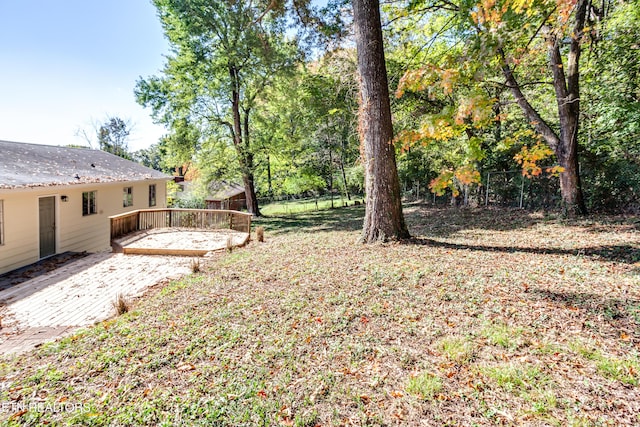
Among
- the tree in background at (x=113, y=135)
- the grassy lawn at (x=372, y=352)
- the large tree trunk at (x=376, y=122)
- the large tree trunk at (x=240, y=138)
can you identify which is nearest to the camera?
the grassy lawn at (x=372, y=352)

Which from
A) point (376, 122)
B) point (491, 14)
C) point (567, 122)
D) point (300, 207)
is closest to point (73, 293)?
point (376, 122)

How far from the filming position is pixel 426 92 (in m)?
11.8

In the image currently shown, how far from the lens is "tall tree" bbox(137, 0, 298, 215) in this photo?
14453 mm

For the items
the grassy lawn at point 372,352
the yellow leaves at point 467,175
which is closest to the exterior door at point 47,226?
the grassy lawn at point 372,352

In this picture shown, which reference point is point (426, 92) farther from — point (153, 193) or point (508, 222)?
point (153, 193)

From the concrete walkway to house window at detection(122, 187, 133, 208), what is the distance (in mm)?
5386

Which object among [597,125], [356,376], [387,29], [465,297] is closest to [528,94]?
[597,125]

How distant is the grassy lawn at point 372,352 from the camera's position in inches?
84.0

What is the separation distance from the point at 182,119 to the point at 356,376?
17.8 m

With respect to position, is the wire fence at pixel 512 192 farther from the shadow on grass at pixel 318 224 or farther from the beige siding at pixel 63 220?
the beige siding at pixel 63 220

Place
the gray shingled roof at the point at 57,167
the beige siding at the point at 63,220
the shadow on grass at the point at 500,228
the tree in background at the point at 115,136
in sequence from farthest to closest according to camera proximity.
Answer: the tree in background at the point at 115,136
the gray shingled roof at the point at 57,167
the beige siding at the point at 63,220
the shadow on grass at the point at 500,228

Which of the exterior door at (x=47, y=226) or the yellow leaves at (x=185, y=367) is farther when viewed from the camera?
→ the exterior door at (x=47, y=226)

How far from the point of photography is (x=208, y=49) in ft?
50.9

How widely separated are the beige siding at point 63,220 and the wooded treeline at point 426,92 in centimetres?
546
